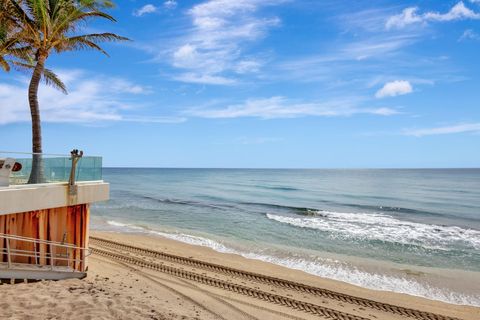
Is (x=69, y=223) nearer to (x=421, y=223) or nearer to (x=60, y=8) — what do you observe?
(x=60, y=8)

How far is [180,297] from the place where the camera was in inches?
414

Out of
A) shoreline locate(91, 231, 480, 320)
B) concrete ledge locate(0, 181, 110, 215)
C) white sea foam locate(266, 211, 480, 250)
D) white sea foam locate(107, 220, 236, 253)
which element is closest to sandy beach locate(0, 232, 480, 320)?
shoreline locate(91, 231, 480, 320)

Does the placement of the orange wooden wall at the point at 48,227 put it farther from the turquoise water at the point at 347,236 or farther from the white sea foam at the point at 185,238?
the turquoise water at the point at 347,236

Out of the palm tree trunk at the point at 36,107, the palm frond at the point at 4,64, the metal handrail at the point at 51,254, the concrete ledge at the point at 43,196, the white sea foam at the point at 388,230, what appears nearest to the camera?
the concrete ledge at the point at 43,196

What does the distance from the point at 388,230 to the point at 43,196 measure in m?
21.3

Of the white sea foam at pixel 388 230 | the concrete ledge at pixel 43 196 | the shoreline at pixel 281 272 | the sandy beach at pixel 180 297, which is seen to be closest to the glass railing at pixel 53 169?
the concrete ledge at pixel 43 196

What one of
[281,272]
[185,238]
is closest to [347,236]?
[281,272]

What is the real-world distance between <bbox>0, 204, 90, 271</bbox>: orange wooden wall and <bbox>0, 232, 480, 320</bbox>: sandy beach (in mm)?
1289

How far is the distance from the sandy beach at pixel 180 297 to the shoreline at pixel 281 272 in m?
0.04

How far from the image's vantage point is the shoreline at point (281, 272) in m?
10.8

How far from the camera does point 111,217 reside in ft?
91.0

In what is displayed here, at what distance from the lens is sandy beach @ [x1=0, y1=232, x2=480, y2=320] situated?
763cm

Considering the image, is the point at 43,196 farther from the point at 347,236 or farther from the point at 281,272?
the point at 347,236

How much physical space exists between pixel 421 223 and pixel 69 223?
25.2 m
